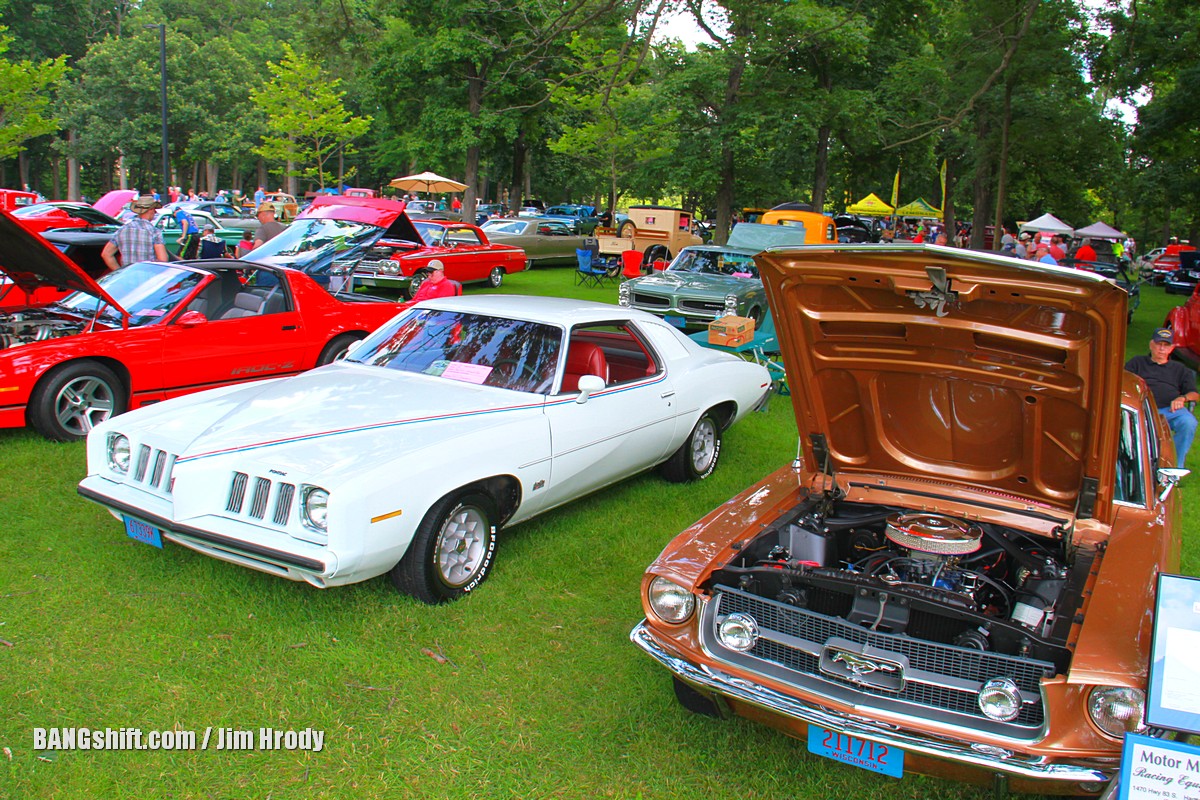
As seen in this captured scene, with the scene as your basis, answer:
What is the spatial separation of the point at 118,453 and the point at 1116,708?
15.7ft

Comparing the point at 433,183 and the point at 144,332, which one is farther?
the point at 433,183

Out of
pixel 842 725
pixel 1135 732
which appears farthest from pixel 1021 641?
pixel 842 725

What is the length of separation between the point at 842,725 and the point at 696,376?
148 inches

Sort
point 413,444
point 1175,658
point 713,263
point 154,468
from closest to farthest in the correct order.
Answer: point 1175,658
point 413,444
point 154,468
point 713,263

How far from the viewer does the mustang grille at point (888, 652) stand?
2.84 m

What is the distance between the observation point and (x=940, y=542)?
11.5ft

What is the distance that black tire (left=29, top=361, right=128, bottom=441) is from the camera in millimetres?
6328

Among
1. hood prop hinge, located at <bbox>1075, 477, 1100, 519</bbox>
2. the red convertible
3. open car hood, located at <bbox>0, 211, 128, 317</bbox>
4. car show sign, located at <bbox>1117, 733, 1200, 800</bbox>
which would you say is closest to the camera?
car show sign, located at <bbox>1117, 733, 1200, 800</bbox>

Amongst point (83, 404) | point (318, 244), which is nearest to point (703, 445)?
point (83, 404)

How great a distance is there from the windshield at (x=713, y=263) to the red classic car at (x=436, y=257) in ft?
14.3

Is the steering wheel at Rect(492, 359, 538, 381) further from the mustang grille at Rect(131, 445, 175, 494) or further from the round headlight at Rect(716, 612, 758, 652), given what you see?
the round headlight at Rect(716, 612, 758, 652)

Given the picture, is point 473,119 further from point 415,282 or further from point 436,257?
point 415,282

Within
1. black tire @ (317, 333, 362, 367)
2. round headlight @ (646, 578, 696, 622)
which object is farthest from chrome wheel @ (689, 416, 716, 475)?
black tire @ (317, 333, 362, 367)

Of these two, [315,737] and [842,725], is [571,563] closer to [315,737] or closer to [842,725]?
[315,737]
